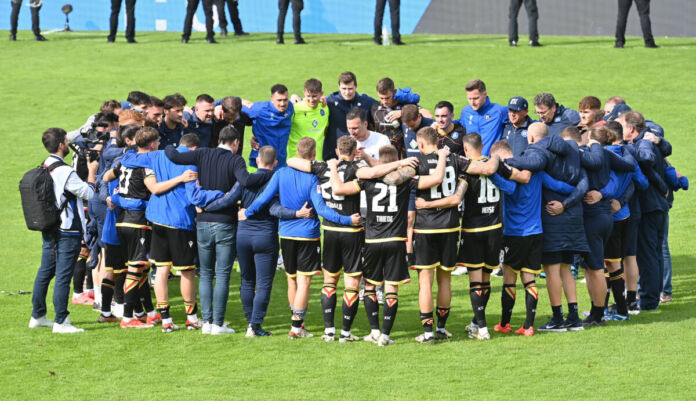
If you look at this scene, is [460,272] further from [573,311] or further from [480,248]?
[480,248]

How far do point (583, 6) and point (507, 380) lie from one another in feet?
74.8

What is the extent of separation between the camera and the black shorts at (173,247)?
9031 mm

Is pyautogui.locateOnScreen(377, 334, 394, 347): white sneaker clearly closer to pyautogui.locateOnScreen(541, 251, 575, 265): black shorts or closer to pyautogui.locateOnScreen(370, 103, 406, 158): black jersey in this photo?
pyautogui.locateOnScreen(541, 251, 575, 265): black shorts

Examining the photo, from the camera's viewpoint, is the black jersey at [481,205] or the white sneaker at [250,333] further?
the white sneaker at [250,333]

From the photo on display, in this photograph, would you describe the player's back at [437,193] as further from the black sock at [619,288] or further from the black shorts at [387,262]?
the black sock at [619,288]

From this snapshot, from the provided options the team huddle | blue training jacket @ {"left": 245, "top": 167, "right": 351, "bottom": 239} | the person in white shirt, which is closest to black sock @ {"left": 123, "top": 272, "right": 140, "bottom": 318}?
the team huddle

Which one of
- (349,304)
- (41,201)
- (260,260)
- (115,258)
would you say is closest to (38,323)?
(115,258)

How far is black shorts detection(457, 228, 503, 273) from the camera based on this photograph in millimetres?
8633

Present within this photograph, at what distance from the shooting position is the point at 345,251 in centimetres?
854

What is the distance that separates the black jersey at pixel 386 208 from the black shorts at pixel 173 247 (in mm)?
1926

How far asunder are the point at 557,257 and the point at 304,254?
97.3 inches

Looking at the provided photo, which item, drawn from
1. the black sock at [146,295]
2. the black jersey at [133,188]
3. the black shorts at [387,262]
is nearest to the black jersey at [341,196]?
the black shorts at [387,262]

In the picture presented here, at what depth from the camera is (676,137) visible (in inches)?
687

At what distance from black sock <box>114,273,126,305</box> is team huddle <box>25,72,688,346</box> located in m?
0.01
